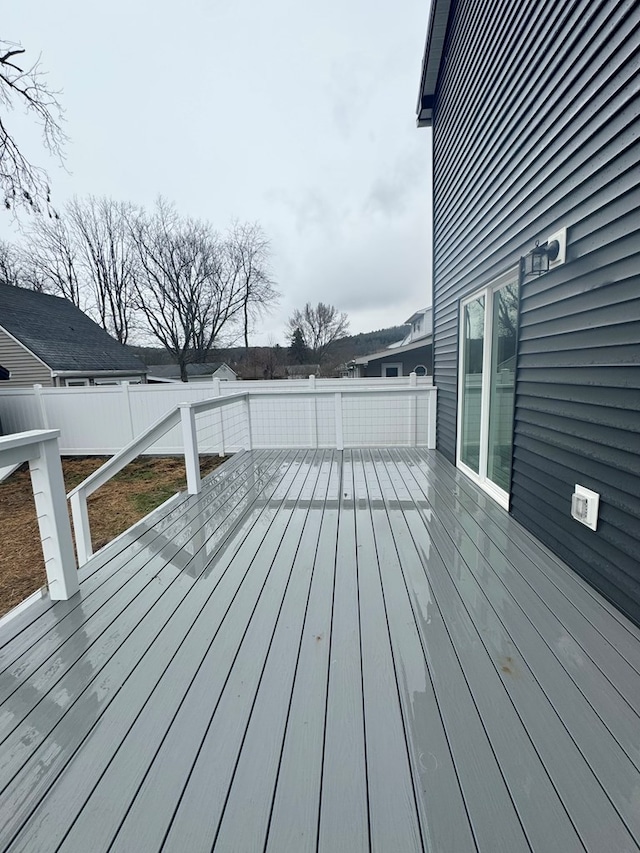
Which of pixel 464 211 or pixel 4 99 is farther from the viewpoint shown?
pixel 4 99

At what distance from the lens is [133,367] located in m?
15.3

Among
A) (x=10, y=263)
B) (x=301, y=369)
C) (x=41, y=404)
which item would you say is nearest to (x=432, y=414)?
(x=41, y=404)

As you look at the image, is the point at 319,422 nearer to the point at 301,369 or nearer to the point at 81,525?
the point at 81,525

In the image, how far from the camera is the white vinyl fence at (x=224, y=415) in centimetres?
685

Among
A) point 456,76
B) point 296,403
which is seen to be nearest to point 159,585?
point 296,403

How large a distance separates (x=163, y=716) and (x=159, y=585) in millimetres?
920

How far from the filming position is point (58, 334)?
517 inches

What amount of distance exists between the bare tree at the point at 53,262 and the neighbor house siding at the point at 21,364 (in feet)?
27.4

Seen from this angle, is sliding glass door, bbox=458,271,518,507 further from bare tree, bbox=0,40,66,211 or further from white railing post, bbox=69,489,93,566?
bare tree, bbox=0,40,66,211

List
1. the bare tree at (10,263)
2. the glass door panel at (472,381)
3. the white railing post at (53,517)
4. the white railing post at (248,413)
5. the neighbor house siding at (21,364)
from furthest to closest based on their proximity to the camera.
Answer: the bare tree at (10,263) → the neighbor house siding at (21,364) → the white railing post at (248,413) → the glass door panel at (472,381) → the white railing post at (53,517)

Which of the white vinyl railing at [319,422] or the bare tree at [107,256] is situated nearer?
the white vinyl railing at [319,422]

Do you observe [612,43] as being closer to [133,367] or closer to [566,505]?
[566,505]

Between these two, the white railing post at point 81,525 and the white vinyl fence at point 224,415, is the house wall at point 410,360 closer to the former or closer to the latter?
the white vinyl fence at point 224,415

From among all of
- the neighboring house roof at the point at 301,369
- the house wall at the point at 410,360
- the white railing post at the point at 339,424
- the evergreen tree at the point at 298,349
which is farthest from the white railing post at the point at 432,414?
the evergreen tree at the point at 298,349
